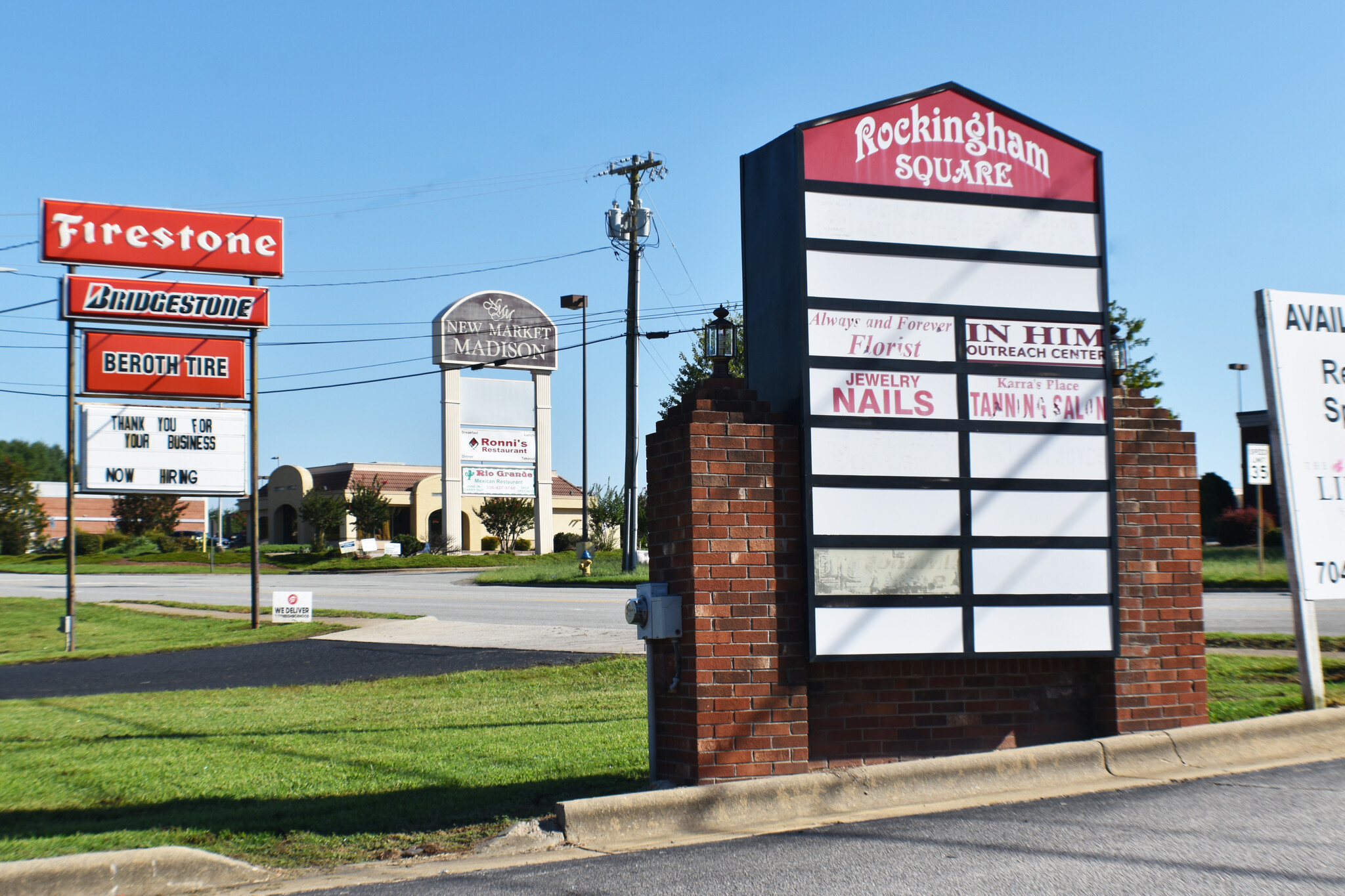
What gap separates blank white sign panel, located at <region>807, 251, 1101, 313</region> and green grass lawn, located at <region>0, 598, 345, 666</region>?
15.8 metres

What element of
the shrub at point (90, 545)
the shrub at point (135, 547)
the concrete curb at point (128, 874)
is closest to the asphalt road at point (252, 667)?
the concrete curb at point (128, 874)

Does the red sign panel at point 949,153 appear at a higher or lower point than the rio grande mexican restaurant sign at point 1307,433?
higher

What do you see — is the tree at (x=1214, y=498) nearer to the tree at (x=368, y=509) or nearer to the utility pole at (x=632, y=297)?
the utility pole at (x=632, y=297)

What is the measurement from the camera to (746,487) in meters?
6.69

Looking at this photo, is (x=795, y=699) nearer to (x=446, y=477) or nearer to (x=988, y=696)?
(x=988, y=696)

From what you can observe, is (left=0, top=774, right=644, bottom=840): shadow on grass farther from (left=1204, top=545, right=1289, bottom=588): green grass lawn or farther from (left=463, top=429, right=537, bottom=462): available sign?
(left=463, top=429, right=537, bottom=462): available sign

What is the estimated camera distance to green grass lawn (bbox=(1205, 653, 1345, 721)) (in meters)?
8.79

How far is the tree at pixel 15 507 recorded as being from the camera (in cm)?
6388

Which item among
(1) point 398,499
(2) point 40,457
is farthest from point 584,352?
(2) point 40,457

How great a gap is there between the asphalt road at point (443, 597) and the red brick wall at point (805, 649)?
274 inches

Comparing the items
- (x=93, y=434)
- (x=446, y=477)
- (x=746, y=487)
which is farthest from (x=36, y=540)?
(x=746, y=487)

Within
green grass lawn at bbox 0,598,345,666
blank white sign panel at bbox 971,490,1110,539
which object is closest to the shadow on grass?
blank white sign panel at bbox 971,490,1110,539

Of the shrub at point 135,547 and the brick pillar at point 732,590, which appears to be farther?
the shrub at point 135,547

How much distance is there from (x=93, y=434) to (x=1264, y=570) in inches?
1016
